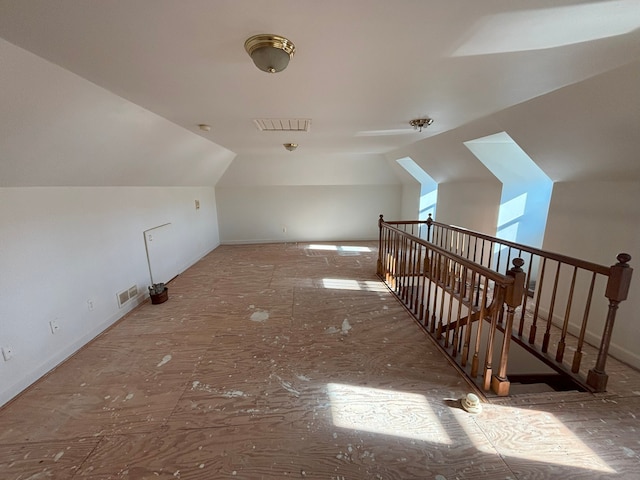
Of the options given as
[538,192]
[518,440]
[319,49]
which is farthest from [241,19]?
[538,192]

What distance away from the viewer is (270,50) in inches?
47.1

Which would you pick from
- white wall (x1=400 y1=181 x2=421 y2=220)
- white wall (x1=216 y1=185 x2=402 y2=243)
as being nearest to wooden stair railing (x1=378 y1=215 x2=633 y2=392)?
white wall (x1=400 y1=181 x2=421 y2=220)

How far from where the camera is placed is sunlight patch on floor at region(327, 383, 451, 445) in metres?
1.52

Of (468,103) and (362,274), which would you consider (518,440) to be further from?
(362,274)

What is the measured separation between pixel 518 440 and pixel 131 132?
11.9 feet

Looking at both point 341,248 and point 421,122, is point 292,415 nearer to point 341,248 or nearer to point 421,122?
point 421,122

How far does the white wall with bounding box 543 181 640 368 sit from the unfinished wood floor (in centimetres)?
33

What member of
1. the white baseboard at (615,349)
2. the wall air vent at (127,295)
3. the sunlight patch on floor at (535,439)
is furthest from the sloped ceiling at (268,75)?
the sunlight patch on floor at (535,439)

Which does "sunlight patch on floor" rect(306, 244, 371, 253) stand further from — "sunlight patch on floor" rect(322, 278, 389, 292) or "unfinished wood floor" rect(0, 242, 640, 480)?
"unfinished wood floor" rect(0, 242, 640, 480)

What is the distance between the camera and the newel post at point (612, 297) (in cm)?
158

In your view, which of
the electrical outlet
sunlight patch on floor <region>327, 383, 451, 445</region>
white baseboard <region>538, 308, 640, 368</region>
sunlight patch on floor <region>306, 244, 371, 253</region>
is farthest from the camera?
sunlight patch on floor <region>306, 244, 371, 253</region>

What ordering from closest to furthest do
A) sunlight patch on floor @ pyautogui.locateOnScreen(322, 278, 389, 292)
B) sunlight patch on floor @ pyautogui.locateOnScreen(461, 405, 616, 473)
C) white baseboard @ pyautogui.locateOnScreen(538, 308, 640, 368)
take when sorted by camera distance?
sunlight patch on floor @ pyautogui.locateOnScreen(461, 405, 616, 473)
white baseboard @ pyautogui.locateOnScreen(538, 308, 640, 368)
sunlight patch on floor @ pyautogui.locateOnScreen(322, 278, 389, 292)

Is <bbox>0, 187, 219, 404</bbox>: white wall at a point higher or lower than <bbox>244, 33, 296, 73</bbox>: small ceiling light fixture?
→ lower

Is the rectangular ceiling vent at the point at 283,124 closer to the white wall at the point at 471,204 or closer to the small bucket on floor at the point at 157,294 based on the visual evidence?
the small bucket on floor at the point at 157,294
